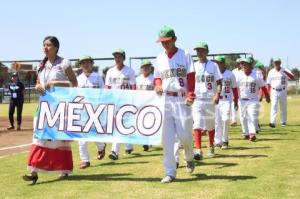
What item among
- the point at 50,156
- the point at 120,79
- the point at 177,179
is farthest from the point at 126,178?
the point at 120,79

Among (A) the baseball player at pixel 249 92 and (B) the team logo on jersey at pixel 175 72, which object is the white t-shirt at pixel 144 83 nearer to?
(A) the baseball player at pixel 249 92

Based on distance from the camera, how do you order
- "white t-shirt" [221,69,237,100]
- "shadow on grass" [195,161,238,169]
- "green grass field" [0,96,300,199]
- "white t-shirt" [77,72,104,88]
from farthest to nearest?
"white t-shirt" [221,69,237,100], "white t-shirt" [77,72,104,88], "shadow on grass" [195,161,238,169], "green grass field" [0,96,300,199]

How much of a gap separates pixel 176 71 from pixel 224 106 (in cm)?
490

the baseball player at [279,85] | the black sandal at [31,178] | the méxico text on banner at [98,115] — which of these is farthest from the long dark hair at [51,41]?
the baseball player at [279,85]

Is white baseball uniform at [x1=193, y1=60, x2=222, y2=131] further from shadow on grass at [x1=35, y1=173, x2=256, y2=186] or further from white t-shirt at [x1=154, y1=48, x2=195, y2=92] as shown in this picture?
white t-shirt at [x1=154, y1=48, x2=195, y2=92]

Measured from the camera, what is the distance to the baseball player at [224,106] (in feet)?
41.3

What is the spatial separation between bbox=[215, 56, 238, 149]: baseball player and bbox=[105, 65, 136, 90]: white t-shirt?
2.25 metres

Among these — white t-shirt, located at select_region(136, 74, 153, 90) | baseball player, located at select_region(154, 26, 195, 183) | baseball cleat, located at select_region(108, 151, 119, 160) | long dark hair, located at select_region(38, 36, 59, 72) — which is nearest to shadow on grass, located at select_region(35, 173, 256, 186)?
baseball player, located at select_region(154, 26, 195, 183)

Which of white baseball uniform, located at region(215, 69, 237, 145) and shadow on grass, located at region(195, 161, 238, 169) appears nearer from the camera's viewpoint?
shadow on grass, located at region(195, 161, 238, 169)

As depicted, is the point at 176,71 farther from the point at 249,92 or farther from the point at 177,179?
the point at 249,92

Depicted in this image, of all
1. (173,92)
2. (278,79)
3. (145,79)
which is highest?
(278,79)

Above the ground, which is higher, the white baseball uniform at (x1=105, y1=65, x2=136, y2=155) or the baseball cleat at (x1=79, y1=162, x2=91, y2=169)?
the white baseball uniform at (x1=105, y1=65, x2=136, y2=155)

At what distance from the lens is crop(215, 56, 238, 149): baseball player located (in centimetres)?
1259

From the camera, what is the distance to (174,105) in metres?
8.34
